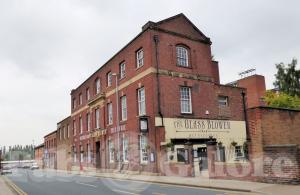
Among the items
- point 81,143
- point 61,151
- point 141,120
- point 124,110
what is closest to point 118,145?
point 124,110

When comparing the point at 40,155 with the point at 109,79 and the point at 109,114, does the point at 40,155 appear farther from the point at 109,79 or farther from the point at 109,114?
the point at 109,79

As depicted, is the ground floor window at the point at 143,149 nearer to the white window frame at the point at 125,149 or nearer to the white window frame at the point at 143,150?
the white window frame at the point at 143,150

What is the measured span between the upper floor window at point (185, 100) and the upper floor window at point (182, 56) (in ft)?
7.26

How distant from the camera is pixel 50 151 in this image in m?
72.2

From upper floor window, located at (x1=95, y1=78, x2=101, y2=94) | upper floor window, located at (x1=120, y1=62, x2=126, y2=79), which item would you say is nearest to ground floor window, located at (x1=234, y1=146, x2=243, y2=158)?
upper floor window, located at (x1=120, y1=62, x2=126, y2=79)

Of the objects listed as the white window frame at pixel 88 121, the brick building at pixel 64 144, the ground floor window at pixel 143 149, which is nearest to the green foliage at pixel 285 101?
the ground floor window at pixel 143 149

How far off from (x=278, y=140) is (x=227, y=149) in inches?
393

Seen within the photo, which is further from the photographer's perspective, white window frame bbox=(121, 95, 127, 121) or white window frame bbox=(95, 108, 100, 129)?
white window frame bbox=(95, 108, 100, 129)

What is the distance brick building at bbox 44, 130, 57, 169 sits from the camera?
67.7 m

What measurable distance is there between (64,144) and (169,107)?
3464 centimetres

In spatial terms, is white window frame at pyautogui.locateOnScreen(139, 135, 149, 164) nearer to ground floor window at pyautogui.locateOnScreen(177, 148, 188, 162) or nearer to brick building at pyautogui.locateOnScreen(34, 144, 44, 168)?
ground floor window at pyautogui.locateOnScreen(177, 148, 188, 162)

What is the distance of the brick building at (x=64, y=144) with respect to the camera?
53.1 m

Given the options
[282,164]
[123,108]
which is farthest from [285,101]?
[282,164]

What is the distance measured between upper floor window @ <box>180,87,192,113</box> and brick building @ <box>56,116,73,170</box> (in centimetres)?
2778
